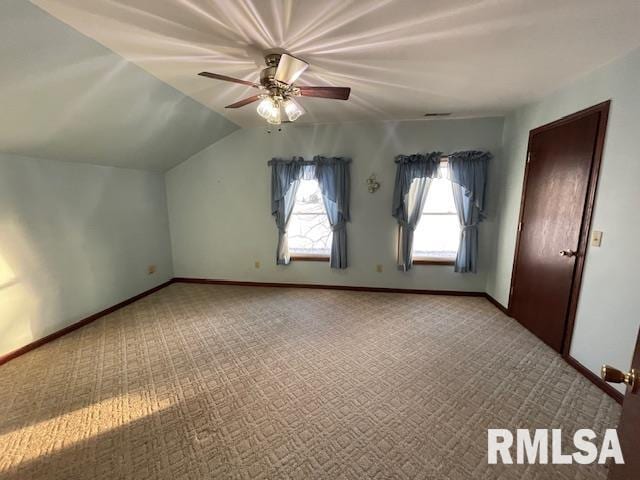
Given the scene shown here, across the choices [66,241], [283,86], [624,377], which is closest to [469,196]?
[283,86]

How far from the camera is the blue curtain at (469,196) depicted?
133 inches

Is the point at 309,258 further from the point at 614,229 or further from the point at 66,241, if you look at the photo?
the point at 614,229

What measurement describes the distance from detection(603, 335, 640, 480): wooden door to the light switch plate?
5.90 ft

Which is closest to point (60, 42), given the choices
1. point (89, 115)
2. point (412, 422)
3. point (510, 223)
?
point (89, 115)

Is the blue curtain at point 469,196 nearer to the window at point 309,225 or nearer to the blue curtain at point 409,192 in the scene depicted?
the blue curtain at point 409,192

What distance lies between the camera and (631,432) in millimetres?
749

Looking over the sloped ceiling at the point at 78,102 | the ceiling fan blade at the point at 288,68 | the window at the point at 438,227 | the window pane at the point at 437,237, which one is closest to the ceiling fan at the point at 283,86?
the ceiling fan blade at the point at 288,68

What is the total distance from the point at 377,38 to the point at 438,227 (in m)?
2.68

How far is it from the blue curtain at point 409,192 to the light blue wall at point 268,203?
0.13 m

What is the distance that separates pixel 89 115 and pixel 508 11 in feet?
9.98

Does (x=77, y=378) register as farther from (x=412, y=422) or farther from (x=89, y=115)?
(x=412, y=422)

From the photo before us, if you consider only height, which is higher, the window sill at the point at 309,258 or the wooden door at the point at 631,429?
the wooden door at the point at 631,429

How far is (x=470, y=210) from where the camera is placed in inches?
137

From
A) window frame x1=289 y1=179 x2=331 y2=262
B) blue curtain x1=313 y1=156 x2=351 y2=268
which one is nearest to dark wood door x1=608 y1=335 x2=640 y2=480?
blue curtain x1=313 y1=156 x2=351 y2=268
